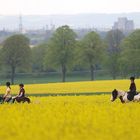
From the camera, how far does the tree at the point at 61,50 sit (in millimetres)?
94750

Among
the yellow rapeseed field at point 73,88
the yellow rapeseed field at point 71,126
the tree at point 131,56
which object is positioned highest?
the tree at point 131,56

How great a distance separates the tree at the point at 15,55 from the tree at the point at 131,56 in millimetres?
15711

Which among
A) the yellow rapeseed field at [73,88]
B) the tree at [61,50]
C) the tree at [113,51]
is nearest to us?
the yellow rapeseed field at [73,88]

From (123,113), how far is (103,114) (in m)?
0.67

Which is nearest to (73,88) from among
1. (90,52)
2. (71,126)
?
(90,52)

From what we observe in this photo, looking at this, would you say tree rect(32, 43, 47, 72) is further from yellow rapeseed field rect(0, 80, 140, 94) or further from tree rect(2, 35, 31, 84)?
yellow rapeseed field rect(0, 80, 140, 94)

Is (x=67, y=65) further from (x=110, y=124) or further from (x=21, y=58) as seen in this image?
(x=110, y=124)

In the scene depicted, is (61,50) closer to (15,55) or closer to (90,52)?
(90,52)

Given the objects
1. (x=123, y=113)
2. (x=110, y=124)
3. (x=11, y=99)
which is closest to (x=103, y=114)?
(x=123, y=113)

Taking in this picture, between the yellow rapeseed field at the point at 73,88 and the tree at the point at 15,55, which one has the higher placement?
the tree at the point at 15,55

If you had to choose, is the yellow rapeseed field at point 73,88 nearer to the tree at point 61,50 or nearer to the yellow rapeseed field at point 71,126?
the yellow rapeseed field at point 71,126

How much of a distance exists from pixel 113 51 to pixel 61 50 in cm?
1466

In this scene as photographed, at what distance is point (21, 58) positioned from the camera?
95.1 metres

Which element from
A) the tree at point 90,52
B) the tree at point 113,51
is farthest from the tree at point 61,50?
the tree at point 113,51
